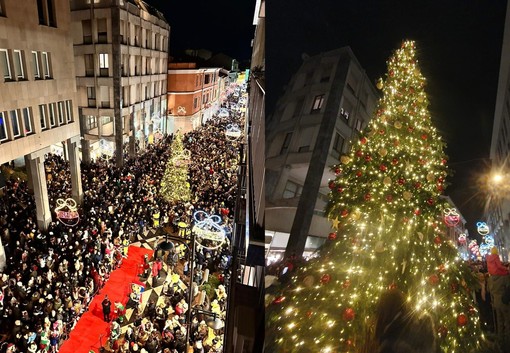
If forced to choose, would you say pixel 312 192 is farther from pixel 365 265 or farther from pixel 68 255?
pixel 68 255

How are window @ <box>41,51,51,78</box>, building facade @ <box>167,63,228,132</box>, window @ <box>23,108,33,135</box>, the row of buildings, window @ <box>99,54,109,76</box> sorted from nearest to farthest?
the row of buildings < window @ <box>23,108,33,135</box> < window @ <box>41,51,51,78</box> < window @ <box>99,54,109,76</box> < building facade @ <box>167,63,228,132</box>

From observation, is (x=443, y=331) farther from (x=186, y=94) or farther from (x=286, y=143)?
(x=186, y=94)

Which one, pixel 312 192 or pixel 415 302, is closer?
pixel 312 192

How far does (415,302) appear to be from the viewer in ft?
9.57

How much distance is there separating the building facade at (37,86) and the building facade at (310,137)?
17.5 m

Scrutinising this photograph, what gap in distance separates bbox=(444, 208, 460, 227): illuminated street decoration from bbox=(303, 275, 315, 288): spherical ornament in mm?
1366

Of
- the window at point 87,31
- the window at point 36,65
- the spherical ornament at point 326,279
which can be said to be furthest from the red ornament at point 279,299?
the window at point 87,31

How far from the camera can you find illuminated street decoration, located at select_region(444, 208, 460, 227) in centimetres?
318

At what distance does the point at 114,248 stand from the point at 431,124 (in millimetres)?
Result: 16965

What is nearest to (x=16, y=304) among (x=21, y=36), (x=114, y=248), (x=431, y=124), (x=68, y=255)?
(x=68, y=255)

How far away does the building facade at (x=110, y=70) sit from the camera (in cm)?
2976

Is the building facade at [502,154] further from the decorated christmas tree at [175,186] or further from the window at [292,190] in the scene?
the decorated christmas tree at [175,186]

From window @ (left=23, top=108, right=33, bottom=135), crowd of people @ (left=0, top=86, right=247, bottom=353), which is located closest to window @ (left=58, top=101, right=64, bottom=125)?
window @ (left=23, top=108, right=33, bottom=135)

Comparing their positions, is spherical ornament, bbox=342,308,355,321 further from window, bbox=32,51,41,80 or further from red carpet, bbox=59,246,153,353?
window, bbox=32,51,41,80
